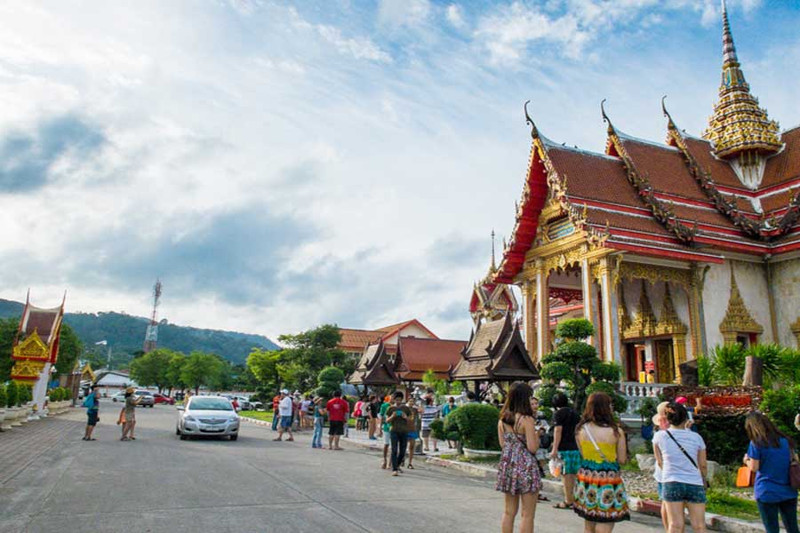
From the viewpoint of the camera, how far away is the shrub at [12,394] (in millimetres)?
20645

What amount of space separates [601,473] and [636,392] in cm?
1123

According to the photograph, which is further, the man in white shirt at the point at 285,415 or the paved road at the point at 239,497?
the man in white shirt at the point at 285,415

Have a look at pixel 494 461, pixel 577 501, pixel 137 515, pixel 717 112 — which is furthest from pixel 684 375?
pixel 717 112

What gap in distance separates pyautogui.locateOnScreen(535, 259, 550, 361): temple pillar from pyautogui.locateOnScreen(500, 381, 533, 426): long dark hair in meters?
15.7

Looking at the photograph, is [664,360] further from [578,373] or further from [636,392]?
[578,373]

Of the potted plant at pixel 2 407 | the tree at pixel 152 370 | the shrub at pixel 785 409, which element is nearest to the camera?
the shrub at pixel 785 409

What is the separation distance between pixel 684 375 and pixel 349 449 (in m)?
8.35

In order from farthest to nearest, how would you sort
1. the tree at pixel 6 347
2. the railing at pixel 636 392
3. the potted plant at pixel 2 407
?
the tree at pixel 6 347
the potted plant at pixel 2 407
the railing at pixel 636 392

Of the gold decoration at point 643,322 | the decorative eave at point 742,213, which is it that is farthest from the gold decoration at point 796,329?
the gold decoration at point 643,322

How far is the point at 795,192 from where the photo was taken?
20.1m

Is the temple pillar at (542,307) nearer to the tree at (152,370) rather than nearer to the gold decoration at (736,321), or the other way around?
the gold decoration at (736,321)

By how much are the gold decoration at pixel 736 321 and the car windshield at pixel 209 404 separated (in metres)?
15.1

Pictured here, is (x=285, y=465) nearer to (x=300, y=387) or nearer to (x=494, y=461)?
(x=494, y=461)

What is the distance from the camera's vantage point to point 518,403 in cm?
531
